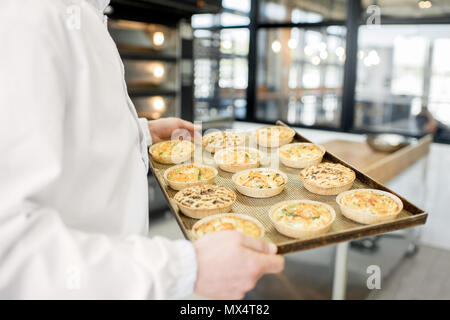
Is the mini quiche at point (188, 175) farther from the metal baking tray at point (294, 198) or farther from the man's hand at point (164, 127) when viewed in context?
the man's hand at point (164, 127)

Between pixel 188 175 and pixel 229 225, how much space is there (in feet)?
1.63

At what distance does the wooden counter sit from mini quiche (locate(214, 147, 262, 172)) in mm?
1086

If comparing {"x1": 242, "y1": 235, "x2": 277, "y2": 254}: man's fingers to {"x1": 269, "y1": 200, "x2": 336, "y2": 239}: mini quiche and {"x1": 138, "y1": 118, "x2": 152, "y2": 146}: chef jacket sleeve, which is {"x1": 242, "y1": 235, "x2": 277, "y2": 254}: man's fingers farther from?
{"x1": 138, "y1": 118, "x2": 152, "y2": 146}: chef jacket sleeve

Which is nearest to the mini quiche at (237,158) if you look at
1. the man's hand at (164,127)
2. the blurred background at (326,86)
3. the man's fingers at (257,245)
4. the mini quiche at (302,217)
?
the man's hand at (164,127)

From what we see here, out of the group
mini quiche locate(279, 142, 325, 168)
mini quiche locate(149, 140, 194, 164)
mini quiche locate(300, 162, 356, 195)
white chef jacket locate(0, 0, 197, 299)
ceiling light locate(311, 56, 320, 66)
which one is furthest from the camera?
ceiling light locate(311, 56, 320, 66)

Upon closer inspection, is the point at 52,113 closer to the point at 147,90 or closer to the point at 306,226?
the point at 306,226

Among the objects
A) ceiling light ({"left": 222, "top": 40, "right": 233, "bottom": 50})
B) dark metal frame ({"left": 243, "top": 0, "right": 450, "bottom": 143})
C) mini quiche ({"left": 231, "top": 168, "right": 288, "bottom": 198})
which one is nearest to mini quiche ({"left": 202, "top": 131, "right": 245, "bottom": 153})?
mini quiche ({"left": 231, "top": 168, "right": 288, "bottom": 198})

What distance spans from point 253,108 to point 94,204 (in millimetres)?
4881

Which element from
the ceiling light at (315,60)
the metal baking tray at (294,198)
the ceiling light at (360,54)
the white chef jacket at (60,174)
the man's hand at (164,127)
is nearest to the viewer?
the white chef jacket at (60,174)

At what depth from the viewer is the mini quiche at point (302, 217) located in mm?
1142

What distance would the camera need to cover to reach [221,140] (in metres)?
1.96

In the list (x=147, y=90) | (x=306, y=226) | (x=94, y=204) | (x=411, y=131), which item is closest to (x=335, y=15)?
(x=411, y=131)

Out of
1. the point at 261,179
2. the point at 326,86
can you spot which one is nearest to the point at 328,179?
the point at 261,179

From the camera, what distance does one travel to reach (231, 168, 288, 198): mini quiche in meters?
1.45
